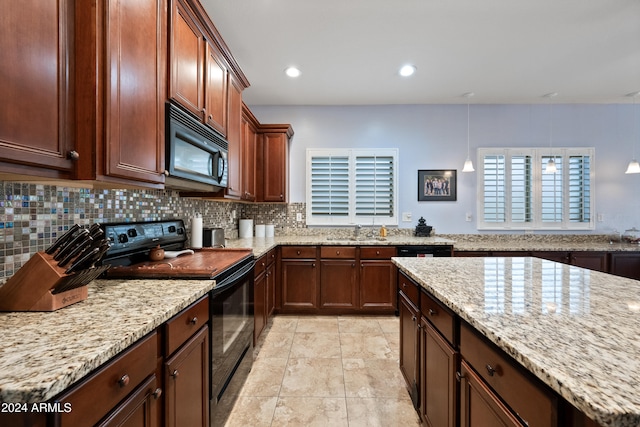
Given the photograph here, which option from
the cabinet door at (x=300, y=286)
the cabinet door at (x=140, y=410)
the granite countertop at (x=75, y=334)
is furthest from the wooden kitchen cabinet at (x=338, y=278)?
the cabinet door at (x=140, y=410)

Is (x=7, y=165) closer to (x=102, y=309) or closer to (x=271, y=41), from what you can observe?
(x=102, y=309)

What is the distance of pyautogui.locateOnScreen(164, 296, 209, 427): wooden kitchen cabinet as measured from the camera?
3.41ft

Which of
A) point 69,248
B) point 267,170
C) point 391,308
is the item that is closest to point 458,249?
point 391,308

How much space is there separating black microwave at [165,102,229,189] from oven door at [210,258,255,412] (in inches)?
25.8

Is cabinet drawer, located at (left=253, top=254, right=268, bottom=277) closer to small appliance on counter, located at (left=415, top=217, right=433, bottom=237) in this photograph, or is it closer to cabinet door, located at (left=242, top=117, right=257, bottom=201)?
cabinet door, located at (left=242, top=117, right=257, bottom=201)

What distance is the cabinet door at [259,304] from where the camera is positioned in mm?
2350

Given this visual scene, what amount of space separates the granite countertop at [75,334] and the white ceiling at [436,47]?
210cm

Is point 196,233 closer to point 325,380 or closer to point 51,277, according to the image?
point 51,277

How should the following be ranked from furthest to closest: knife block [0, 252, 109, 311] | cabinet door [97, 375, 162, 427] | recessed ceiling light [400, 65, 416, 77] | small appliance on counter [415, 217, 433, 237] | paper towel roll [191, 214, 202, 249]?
1. small appliance on counter [415, 217, 433, 237]
2. recessed ceiling light [400, 65, 416, 77]
3. paper towel roll [191, 214, 202, 249]
4. knife block [0, 252, 109, 311]
5. cabinet door [97, 375, 162, 427]

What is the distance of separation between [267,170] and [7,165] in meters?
2.84

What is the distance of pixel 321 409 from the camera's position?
1.73 metres

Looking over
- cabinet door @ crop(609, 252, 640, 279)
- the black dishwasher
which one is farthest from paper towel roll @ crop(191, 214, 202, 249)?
cabinet door @ crop(609, 252, 640, 279)

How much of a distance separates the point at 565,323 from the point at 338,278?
2.49 metres

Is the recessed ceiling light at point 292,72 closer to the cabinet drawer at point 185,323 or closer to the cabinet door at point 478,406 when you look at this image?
Answer: the cabinet drawer at point 185,323
